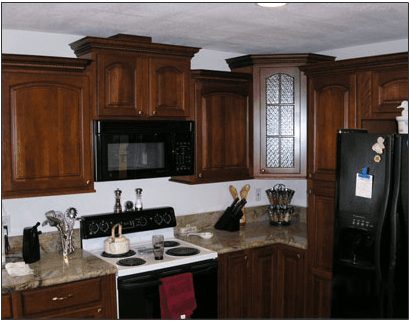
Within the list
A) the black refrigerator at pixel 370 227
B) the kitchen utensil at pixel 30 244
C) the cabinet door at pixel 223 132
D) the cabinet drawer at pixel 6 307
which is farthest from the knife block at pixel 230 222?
the cabinet drawer at pixel 6 307

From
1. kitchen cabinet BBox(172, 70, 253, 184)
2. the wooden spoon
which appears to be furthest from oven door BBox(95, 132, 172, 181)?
the wooden spoon

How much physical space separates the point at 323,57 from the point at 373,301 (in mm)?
1955

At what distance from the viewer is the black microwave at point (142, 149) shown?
331 cm

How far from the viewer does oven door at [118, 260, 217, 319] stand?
308 centimetres

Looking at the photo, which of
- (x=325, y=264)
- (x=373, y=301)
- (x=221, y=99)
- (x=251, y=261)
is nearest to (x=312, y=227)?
(x=325, y=264)

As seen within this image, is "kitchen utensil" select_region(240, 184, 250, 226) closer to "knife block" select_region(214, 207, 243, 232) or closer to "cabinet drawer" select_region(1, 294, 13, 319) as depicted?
"knife block" select_region(214, 207, 243, 232)

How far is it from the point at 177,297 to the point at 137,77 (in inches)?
58.6

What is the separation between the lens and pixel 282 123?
4.05 m

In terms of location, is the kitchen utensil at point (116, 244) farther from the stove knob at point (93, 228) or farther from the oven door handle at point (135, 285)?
the oven door handle at point (135, 285)

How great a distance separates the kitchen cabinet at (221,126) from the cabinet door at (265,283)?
0.65m

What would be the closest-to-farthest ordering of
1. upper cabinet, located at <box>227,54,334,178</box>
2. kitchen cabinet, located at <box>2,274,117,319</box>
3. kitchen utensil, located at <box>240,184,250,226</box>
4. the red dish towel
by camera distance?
kitchen cabinet, located at <box>2,274,117,319</box>, the red dish towel, upper cabinet, located at <box>227,54,334,178</box>, kitchen utensil, located at <box>240,184,250,226</box>

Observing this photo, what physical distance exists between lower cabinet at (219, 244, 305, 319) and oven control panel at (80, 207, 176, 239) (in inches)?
22.7

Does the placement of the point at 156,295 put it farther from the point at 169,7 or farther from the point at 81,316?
the point at 169,7

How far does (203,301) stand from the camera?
339 centimetres
